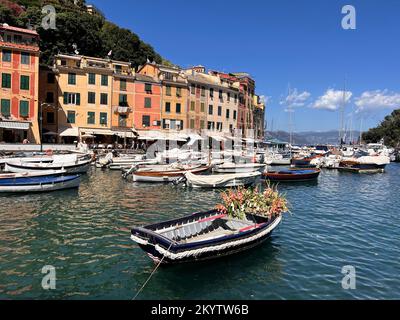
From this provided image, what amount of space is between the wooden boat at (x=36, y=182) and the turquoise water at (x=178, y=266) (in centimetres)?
93

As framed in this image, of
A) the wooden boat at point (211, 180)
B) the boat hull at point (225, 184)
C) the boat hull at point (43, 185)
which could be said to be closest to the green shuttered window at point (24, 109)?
the boat hull at point (43, 185)

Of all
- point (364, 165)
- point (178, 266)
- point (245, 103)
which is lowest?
point (178, 266)

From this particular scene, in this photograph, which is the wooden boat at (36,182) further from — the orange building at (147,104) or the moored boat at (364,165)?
the moored boat at (364,165)

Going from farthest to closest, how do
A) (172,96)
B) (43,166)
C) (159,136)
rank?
(172,96) < (159,136) < (43,166)

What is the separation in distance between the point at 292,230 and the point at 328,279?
561 centimetres

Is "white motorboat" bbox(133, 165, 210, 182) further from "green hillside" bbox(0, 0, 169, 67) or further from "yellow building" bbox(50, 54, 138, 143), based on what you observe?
"green hillside" bbox(0, 0, 169, 67)

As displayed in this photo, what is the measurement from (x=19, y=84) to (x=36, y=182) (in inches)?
1029

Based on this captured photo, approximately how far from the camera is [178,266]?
37.6 feet

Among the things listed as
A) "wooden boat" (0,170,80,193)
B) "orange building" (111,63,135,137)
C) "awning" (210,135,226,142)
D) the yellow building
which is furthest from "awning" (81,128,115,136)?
"wooden boat" (0,170,80,193)

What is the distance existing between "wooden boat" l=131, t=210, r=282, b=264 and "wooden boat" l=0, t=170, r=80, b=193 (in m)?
15.1

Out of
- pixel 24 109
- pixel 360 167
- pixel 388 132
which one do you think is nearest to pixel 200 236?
pixel 24 109

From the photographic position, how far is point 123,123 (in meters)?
55.2

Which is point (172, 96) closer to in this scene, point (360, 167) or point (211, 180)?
point (360, 167)

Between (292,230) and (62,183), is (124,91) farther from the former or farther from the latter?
(292,230)
